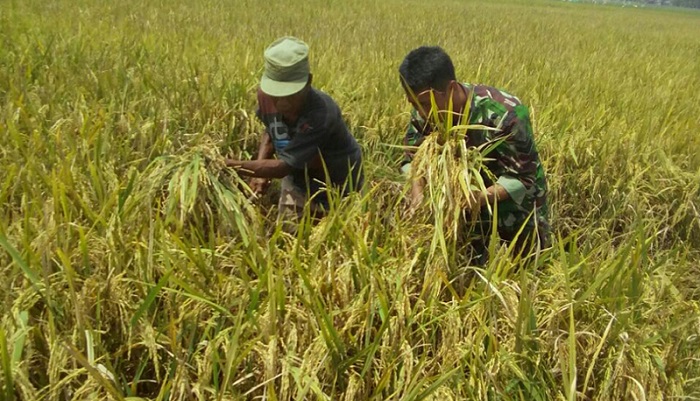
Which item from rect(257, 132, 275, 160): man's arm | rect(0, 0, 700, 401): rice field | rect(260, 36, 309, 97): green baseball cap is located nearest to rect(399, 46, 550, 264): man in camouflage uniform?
rect(0, 0, 700, 401): rice field

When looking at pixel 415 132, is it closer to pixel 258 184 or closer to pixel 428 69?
pixel 428 69

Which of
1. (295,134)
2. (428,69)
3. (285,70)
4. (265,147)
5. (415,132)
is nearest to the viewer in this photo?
(428,69)

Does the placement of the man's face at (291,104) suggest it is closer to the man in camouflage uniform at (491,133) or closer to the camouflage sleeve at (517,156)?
the man in camouflage uniform at (491,133)

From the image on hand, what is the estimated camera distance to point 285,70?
6.18 feet

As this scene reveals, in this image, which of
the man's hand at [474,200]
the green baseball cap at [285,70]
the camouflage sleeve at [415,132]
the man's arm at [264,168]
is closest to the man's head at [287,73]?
the green baseball cap at [285,70]

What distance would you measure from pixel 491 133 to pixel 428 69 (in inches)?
14.6

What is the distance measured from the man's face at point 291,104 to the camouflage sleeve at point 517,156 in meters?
0.76

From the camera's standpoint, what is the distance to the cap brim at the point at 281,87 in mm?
1878

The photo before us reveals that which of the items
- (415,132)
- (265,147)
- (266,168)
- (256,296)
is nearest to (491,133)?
(415,132)

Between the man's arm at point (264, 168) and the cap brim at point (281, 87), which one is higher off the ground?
the cap brim at point (281, 87)

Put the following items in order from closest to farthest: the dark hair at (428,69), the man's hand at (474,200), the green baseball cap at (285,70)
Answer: the man's hand at (474,200) < the dark hair at (428,69) < the green baseball cap at (285,70)

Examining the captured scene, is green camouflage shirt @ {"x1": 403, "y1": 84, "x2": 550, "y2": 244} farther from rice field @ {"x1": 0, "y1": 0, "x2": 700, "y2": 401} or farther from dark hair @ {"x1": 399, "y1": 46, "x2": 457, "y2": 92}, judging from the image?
rice field @ {"x1": 0, "y1": 0, "x2": 700, "y2": 401}

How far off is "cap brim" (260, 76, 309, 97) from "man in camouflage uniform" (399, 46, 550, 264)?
1.24ft

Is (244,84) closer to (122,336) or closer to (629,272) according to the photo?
(122,336)
